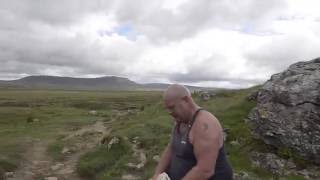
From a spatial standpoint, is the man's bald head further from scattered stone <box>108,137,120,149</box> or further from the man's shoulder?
scattered stone <box>108,137,120,149</box>

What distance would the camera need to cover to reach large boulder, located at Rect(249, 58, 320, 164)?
15820 millimetres

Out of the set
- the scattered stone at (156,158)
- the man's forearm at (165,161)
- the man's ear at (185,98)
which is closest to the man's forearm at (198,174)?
the man's ear at (185,98)

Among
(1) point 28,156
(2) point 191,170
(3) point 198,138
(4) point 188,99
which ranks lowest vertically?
(1) point 28,156

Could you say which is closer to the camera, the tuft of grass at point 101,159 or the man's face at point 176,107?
the man's face at point 176,107

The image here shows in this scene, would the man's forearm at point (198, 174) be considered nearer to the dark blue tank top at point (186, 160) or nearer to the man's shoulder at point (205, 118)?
the dark blue tank top at point (186, 160)

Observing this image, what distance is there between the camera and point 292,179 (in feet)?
48.2

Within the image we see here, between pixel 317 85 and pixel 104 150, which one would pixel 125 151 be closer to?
pixel 104 150


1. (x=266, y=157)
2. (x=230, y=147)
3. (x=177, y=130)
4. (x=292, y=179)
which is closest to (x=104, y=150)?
(x=230, y=147)

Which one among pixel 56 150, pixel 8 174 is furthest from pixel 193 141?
pixel 56 150

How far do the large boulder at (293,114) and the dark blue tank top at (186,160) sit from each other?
1026 centimetres

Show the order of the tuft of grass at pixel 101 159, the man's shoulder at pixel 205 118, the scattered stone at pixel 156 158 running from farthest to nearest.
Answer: the tuft of grass at pixel 101 159
the scattered stone at pixel 156 158
the man's shoulder at pixel 205 118

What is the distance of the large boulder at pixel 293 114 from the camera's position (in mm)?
15820

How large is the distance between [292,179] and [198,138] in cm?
981

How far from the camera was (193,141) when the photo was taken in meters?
6.04
